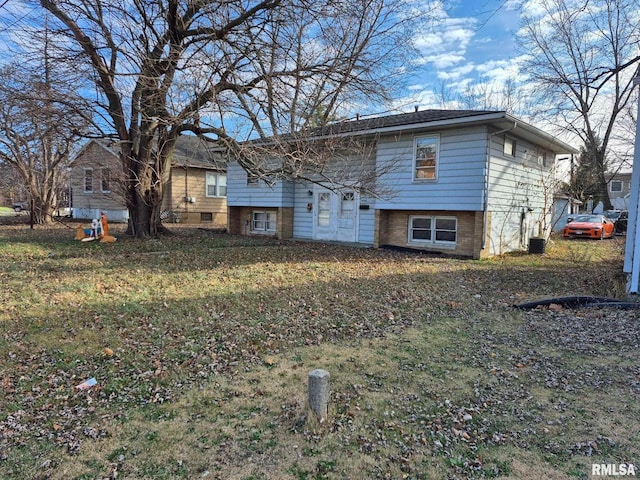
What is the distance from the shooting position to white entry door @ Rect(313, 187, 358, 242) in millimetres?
14602

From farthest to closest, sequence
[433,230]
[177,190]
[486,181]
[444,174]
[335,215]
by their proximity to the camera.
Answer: [177,190]
[335,215]
[433,230]
[444,174]
[486,181]

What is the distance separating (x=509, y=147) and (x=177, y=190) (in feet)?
57.6

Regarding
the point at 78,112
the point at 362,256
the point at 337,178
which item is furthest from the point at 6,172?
the point at 362,256

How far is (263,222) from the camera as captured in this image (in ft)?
58.6

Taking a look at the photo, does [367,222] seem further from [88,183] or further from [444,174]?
[88,183]

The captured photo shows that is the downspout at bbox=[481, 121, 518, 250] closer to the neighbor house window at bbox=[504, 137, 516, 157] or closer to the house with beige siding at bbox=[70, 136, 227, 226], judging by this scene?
the neighbor house window at bbox=[504, 137, 516, 157]

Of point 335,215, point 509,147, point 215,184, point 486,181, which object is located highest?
point 509,147

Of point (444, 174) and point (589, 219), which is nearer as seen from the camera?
point (444, 174)

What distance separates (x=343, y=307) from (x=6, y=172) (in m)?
24.7

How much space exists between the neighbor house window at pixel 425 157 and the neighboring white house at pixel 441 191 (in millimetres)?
32

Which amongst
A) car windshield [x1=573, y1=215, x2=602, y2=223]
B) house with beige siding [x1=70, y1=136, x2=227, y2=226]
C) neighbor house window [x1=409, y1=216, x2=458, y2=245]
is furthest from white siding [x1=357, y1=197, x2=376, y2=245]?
car windshield [x1=573, y1=215, x2=602, y2=223]

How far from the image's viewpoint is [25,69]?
9.45m

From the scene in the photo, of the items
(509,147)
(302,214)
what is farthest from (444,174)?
(302,214)

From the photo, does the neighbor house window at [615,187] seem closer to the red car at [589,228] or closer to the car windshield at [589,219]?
the red car at [589,228]
